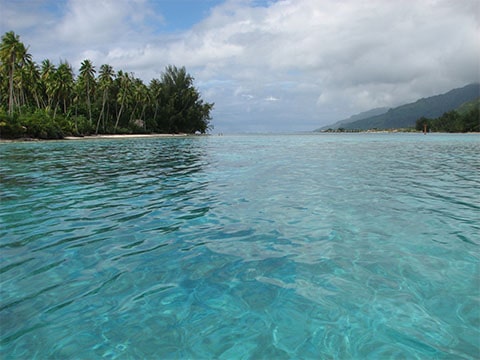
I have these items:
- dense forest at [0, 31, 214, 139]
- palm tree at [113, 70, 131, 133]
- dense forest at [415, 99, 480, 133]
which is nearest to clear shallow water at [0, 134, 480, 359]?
dense forest at [0, 31, 214, 139]

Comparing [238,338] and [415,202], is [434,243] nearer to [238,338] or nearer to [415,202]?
[415,202]

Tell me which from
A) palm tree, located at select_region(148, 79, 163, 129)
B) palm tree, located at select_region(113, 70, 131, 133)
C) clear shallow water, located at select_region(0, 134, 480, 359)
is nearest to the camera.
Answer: clear shallow water, located at select_region(0, 134, 480, 359)

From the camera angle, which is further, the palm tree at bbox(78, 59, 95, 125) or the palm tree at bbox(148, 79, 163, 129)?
the palm tree at bbox(148, 79, 163, 129)

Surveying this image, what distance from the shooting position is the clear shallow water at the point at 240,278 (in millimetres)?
3348

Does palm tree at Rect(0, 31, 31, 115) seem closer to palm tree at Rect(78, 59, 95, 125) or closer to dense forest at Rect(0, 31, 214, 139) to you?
dense forest at Rect(0, 31, 214, 139)

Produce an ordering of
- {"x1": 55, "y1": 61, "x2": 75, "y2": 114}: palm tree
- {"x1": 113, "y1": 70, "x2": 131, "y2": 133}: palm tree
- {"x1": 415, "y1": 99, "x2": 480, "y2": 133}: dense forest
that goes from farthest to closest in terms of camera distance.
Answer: {"x1": 415, "y1": 99, "x2": 480, "y2": 133}: dense forest → {"x1": 113, "y1": 70, "x2": 131, "y2": 133}: palm tree → {"x1": 55, "y1": 61, "x2": 75, "y2": 114}: palm tree

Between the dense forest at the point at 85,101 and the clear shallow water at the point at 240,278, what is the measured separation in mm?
48865

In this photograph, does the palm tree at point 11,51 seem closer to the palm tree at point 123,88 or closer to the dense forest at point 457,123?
the palm tree at point 123,88

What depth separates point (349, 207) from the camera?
8.74m

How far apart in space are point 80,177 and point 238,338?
511 inches

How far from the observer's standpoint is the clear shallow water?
335cm

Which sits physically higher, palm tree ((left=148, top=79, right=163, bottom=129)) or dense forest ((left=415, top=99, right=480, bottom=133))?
palm tree ((left=148, top=79, right=163, bottom=129))

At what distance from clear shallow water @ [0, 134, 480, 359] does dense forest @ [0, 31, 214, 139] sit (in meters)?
48.9

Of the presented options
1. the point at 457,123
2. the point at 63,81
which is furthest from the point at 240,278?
the point at 457,123
